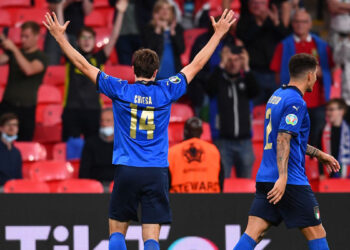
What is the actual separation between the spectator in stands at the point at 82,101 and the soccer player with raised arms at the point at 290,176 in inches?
167

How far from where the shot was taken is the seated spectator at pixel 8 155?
9.50 m

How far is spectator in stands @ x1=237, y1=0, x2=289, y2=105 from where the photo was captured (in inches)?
460

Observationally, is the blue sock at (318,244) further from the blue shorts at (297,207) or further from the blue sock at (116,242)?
the blue sock at (116,242)

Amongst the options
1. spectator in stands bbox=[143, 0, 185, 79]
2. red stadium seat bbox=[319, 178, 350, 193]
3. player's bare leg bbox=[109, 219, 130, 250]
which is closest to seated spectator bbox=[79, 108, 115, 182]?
spectator in stands bbox=[143, 0, 185, 79]

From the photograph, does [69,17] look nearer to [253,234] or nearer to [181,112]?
[181,112]

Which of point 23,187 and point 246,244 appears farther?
point 23,187

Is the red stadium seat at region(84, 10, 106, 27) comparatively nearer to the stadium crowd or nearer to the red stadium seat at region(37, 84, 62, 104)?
the stadium crowd

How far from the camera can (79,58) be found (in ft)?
20.3

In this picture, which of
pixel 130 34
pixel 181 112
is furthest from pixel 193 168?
pixel 130 34

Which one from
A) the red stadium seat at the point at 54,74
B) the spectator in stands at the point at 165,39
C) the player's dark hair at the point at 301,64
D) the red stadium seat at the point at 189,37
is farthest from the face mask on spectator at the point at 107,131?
the player's dark hair at the point at 301,64

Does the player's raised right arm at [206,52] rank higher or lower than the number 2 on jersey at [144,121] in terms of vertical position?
higher

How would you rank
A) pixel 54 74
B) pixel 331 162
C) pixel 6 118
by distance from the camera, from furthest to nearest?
pixel 54 74 < pixel 6 118 < pixel 331 162

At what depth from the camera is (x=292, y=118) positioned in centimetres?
614

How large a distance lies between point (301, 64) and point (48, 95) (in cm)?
568
